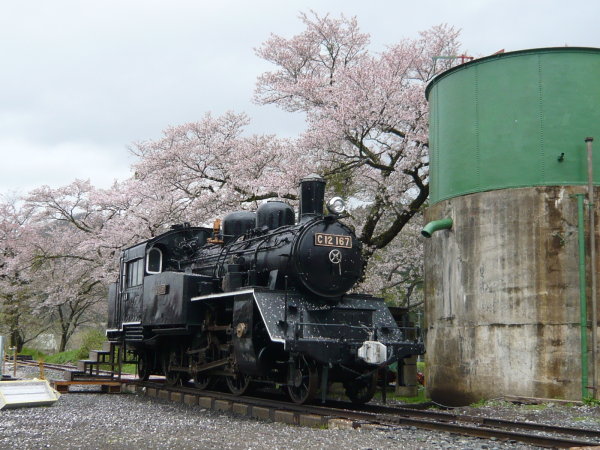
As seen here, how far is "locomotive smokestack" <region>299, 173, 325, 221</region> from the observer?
10.8 m

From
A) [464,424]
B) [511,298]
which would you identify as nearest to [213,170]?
[511,298]


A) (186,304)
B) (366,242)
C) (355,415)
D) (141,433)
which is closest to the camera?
(141,433)

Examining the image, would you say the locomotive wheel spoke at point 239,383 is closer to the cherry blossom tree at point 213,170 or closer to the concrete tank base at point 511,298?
the concrete tank base at point 511,298

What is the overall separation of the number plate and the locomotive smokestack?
66cm

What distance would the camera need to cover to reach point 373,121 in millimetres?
15859

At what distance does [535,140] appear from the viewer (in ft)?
36.1

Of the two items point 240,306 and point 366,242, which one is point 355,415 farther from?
point 366,242

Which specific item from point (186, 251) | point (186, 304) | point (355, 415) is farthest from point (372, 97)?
point (355, 415)

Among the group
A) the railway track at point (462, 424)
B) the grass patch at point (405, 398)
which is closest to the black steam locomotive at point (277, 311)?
the railway track at point (462, 424)

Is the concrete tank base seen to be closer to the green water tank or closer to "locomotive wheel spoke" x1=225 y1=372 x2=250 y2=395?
the green water tank

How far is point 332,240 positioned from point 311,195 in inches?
39.4

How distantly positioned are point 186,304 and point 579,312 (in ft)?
20.7

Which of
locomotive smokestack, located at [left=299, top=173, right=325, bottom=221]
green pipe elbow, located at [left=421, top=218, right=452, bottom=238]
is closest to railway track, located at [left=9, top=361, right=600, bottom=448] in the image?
locomotive smokestack, located at [left=299, top=173, right=325, bottom=221]

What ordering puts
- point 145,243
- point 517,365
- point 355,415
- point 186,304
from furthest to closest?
1. point 145,243
2. point 186,304
3. point 517,365
4. point 355,415
